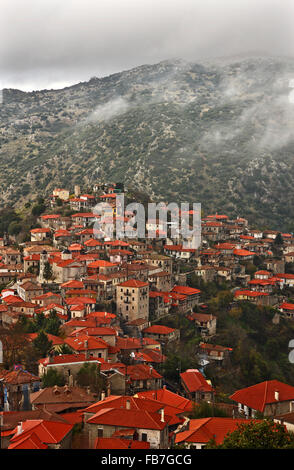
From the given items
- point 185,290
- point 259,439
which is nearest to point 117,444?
point 259,439

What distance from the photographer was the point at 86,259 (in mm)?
55031

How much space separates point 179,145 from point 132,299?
298 ft

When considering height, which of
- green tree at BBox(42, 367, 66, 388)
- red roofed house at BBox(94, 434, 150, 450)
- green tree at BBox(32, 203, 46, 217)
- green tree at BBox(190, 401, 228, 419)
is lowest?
green tree at BBox(190, 401, 228, 419)

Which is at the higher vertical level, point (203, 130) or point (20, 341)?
point (203, 130)

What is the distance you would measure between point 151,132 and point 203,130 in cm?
1695

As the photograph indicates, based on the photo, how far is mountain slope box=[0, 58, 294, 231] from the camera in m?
118

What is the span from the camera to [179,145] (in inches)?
5241

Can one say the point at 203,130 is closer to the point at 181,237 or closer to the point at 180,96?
the point at 180,96

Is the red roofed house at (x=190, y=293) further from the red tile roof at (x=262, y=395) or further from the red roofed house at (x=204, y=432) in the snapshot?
the red roofed house at (x=204, y=432)

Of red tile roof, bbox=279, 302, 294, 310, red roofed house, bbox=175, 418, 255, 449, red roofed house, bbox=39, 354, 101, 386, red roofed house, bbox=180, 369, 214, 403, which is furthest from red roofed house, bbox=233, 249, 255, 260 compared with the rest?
red roofed house, bbox=175, 418, 255, 449

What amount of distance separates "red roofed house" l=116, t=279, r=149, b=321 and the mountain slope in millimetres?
60653

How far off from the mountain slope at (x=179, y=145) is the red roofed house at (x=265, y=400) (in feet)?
251

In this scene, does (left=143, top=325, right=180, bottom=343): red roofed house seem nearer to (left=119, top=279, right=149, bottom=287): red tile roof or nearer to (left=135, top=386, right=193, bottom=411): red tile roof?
(left=119, top=279, right=149, bottom=287): red tile roof

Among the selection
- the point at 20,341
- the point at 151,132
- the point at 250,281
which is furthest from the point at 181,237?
the point at 151,132
